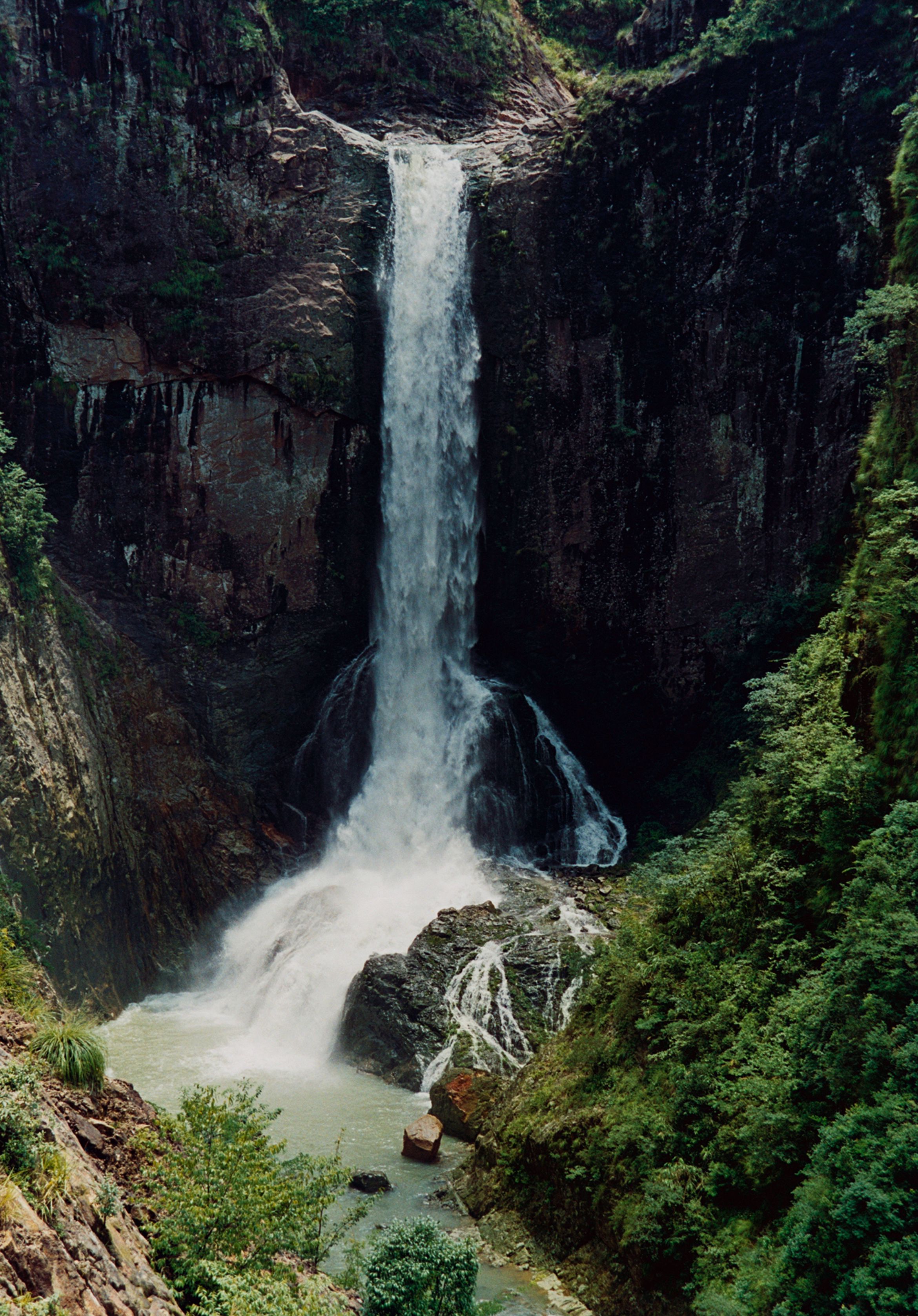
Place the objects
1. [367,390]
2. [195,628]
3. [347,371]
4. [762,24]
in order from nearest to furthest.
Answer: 1. [762,24]
2. [195,628]
3. [347,371]
4. [367,390]

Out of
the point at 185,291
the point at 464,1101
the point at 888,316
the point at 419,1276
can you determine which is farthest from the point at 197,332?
the point at 419,1276

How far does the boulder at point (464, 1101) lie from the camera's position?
14.6 meters

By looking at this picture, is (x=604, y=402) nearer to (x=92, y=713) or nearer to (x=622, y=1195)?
(x=92, y=713)

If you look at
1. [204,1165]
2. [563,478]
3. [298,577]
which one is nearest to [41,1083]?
[204,1165]

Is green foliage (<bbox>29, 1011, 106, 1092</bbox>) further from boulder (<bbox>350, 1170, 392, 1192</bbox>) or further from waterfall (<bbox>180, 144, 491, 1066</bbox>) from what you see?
waterfall (<bbox>180, 144, 491, 1066</bbox>)

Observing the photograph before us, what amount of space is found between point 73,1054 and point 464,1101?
6.43 metres

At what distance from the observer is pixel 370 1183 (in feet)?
42.9

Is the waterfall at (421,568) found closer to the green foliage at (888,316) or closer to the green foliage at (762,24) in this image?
the green foliage at (762,24)

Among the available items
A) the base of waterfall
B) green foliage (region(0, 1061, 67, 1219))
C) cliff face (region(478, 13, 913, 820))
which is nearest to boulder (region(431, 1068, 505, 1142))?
the base of waterfall

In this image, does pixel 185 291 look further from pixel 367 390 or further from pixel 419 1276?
pixel 419 1276

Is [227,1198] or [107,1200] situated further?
[227,1198]

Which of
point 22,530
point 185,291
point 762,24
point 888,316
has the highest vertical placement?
point 762,24

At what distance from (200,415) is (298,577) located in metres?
4.52

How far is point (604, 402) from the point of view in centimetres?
2645
